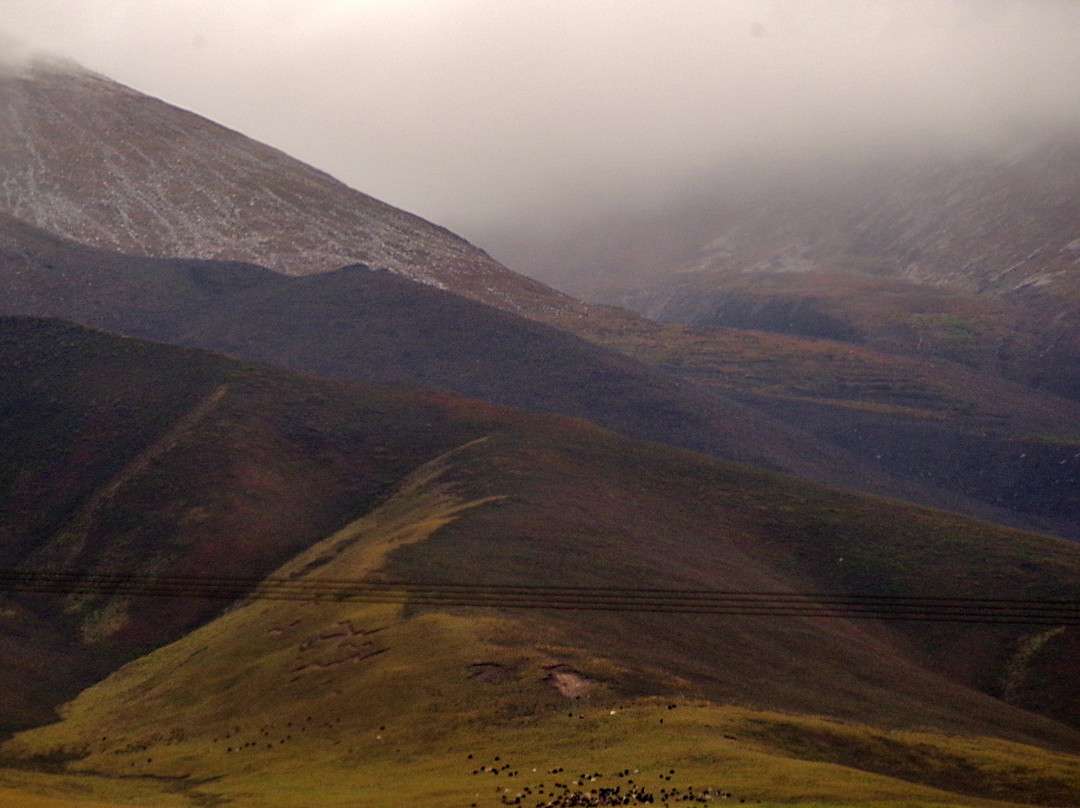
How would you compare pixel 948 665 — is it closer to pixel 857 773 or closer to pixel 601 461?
pixel 601 461

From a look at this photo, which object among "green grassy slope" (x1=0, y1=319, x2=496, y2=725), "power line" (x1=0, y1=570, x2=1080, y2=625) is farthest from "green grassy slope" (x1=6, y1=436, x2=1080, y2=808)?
"green grassy slope" (x1=0, y1=319, x2=496, y2=725)

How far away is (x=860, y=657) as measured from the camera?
8500 cm

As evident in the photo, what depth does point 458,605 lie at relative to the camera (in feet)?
240

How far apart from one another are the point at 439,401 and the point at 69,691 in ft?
217

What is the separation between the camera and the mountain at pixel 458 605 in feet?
177

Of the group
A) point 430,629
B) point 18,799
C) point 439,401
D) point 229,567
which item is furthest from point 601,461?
point 18,799

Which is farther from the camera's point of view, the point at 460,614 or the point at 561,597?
the point at 561,597

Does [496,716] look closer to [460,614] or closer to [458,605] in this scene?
[460,614]

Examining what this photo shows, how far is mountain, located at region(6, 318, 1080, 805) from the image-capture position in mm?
53812

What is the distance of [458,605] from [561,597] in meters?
8.77

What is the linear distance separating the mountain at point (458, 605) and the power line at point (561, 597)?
0.44 metres

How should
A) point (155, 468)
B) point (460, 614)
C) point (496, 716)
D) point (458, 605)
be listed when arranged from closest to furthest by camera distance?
point (496, 716), point (460, 614), point (458, 605), point (155, 468)

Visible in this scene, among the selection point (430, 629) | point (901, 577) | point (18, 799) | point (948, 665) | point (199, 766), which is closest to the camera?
point (18, 799)

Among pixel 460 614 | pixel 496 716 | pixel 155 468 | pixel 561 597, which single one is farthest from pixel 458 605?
pixel 155 468
